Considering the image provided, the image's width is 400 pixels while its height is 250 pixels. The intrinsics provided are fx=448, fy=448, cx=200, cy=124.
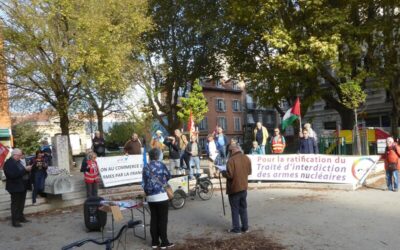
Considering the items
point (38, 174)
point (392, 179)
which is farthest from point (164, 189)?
point (392, 179)

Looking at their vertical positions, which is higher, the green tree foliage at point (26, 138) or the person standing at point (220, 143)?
the green tree foliage at point (26, 138)

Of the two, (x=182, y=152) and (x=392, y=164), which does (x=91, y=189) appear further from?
(x=392, y=164)

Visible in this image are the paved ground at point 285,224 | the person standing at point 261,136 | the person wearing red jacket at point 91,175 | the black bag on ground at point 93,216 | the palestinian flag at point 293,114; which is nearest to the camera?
the paved ground at point 285,224

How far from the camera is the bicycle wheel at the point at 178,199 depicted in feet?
39.2

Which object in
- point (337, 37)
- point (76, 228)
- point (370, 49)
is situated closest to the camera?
point (76, 228)

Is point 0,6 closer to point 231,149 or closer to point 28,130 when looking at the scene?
point 231,149

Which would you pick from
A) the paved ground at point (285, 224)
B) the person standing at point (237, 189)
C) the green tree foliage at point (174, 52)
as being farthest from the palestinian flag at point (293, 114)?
the green tree foliage at point (174, 52)

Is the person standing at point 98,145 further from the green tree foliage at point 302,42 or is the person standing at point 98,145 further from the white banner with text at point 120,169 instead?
the green tree foliage at point 302,42

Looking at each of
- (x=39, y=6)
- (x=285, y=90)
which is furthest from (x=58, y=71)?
(x=285, y=90)

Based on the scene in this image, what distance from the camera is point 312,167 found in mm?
15438

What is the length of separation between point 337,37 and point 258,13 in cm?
402

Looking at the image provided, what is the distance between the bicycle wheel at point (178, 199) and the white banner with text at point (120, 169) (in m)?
3.66

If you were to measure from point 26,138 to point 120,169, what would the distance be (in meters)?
31.5

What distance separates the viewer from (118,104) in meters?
33.8
